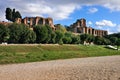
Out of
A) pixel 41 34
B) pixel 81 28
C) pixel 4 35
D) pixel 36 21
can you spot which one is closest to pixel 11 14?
pixel 36 21

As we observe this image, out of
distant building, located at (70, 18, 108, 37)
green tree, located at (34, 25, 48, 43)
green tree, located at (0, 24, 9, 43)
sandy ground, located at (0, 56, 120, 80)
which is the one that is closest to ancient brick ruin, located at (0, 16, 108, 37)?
distant building, located at (70, 18, 108, 37)

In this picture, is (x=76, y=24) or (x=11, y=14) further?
(x=76, y=24)

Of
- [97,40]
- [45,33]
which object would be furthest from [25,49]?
[97,40]

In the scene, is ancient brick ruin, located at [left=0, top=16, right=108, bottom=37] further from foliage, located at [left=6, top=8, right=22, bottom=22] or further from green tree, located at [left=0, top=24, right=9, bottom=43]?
green tree, located at [left=0, top=24, right=9, bottom=43]

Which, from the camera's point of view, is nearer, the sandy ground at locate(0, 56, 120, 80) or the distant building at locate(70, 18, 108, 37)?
the sandy ground at locate(0, 56, 120, 80)

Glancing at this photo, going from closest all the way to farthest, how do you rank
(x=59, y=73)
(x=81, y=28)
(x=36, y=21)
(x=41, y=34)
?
(x=59, y=73) < (x=41, y=34) < (x=36, y=21) < (x=81, y=28)

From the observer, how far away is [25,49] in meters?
57.3

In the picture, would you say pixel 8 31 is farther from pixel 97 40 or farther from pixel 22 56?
pixel 97 40

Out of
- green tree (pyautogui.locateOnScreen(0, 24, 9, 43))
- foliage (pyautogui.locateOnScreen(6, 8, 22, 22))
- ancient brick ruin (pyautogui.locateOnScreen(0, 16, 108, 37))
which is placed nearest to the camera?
green tree (pyautogui.locateOnScreen(0, 24, 9, 43))

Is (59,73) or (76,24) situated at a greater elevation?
(76,24)

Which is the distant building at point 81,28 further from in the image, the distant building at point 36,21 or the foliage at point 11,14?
the foliage at point 11,14

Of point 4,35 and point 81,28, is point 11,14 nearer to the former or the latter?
point 4,35

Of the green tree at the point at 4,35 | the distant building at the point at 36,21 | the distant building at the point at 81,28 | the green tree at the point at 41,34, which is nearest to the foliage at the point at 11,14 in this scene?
the distant building at the point at 36,21

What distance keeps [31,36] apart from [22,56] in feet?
156
